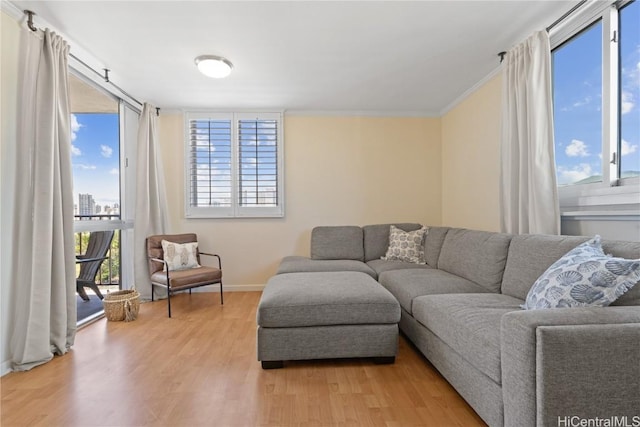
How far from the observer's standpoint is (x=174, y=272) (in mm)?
3498

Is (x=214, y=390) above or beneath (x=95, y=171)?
beneath

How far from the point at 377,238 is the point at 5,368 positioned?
3.52m

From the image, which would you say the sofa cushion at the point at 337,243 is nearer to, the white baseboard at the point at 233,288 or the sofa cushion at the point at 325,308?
the white baseboard at the point at 233,288

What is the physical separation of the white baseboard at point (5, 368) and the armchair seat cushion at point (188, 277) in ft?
A: 4.26

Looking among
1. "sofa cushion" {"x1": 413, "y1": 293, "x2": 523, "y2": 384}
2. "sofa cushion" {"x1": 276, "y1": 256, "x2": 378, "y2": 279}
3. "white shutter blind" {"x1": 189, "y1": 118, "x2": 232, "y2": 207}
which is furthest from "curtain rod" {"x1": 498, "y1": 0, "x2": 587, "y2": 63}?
"white shutter blind" {"x1": 189, "y1": 118, "x2": 232, "y2": 207}

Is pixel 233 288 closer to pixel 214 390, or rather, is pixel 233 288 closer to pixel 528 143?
pixel 214 390

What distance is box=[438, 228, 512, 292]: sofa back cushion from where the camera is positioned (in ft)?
7.77

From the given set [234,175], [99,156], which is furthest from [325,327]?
[99,156]

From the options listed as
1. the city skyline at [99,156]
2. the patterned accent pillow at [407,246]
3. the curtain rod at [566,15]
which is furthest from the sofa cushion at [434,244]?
the city skyline at [99,156]

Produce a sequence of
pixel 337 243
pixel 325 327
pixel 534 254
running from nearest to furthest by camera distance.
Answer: pixel 534 254
pixel 325 327
pixel 337 243

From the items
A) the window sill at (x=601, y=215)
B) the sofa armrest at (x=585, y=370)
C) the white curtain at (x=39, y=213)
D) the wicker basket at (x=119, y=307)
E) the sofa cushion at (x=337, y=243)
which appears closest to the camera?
the sofa armrest at (x=585, y=370)

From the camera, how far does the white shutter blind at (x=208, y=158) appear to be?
429 centimetres

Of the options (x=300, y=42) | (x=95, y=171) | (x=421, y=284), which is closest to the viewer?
(x=421, y=284)

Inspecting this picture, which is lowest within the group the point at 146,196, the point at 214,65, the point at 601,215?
the point at 601,215
